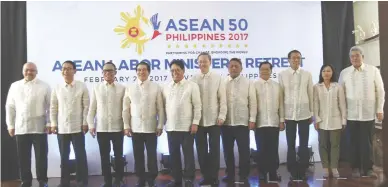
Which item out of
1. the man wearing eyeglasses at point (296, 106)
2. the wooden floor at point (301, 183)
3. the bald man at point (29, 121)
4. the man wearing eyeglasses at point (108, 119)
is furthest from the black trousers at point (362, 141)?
the bald man at point (29, 121)

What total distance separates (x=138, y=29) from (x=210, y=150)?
1.81 m

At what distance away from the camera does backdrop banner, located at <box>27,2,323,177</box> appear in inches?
170

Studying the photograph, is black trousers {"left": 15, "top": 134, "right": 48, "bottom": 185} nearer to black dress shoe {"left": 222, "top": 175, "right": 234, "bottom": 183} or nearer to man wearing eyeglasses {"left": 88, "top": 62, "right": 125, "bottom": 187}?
man wearing eyeglasses {"left": 88, "top": 62, "right": 125, "bottom": 187}

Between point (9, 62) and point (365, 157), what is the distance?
164 inches

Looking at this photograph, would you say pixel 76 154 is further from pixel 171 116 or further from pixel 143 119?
pixel 171 116

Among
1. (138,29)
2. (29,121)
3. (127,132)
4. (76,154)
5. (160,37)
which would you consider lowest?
(76,154)

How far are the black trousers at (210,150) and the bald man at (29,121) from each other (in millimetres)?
1561

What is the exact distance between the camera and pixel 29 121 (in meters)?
3.63

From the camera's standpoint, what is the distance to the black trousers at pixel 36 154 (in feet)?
12.0

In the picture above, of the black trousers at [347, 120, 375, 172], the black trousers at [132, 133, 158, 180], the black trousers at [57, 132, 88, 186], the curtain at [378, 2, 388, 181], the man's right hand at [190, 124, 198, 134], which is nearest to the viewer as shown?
the curtain at [378, 2, 388, 181]

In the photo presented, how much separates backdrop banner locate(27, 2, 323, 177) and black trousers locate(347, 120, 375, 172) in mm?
887

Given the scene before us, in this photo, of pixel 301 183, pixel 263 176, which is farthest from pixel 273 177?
pixel 301 183

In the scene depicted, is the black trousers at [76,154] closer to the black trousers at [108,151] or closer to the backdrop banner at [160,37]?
the black trousers at [108,151]

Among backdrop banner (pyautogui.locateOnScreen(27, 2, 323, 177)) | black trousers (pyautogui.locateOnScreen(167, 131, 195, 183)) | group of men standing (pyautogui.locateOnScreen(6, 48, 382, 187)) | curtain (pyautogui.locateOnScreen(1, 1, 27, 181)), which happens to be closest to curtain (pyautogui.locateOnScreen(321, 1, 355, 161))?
backdrop banner (pyautogui.locateOnScreen(27, 2, 323, 177))
